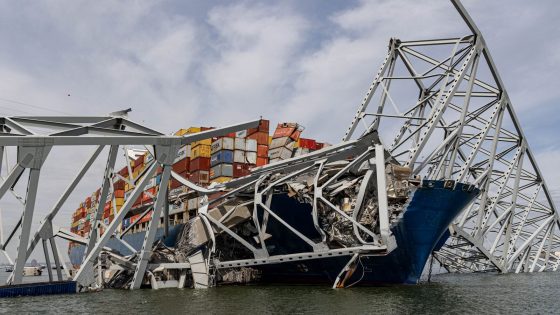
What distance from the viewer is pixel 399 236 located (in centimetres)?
3231

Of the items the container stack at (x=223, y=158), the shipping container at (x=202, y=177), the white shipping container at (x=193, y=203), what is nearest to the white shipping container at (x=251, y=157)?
the container stack at (x=223, y=158)

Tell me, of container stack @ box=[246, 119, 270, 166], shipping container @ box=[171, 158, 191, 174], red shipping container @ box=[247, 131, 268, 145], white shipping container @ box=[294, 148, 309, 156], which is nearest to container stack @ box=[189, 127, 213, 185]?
shipping container @ box=[171, 158, 191, 174]

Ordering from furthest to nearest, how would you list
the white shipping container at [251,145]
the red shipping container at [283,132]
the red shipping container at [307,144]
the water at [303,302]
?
the red shipping container at [307,144] < the white shipping container at [251,145] < the red shipping container at [283,132] < the water at [303,302]

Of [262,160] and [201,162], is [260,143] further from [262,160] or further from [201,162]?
[201,162]

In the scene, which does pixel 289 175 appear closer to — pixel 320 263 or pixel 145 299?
pixel 320 263

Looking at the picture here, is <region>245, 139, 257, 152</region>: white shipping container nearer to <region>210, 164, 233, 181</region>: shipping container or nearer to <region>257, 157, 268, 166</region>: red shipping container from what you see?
<region>257, 157, 268, 166</region>: red shipping container

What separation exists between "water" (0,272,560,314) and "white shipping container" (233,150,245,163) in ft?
67.3

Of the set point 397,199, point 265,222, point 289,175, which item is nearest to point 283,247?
point 265,222

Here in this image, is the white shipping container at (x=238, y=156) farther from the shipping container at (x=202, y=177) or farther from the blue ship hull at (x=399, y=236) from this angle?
the blue ship hull at (x=399, y=236)

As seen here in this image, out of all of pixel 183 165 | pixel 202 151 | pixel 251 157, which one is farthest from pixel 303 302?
pixel 183 165

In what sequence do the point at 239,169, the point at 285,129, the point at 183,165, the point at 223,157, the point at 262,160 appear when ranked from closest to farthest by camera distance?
1. the point at 223,157
2. the point at 239,169
3. the point at 285,129
4. the point at 262,160
5. the point at 183,165

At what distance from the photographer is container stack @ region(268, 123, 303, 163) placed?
166 ft

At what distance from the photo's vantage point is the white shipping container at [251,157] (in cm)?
5269

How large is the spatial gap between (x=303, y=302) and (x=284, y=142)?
87.0 feet
